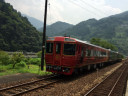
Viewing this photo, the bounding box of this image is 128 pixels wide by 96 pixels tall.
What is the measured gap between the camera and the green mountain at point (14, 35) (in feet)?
235

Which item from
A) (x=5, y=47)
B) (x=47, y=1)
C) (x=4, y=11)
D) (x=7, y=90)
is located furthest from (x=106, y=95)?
(x=4, y=11)

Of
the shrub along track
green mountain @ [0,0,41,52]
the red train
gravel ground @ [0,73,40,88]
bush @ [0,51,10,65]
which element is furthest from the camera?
green mountain @ [0,0,41,52]

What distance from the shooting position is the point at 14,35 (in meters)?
76.4

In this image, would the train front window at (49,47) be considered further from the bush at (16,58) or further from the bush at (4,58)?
the bush at (4,58)

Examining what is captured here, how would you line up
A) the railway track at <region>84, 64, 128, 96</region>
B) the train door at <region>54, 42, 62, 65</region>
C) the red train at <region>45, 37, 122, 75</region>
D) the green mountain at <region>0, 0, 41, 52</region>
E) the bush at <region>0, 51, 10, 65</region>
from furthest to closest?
the green mountain at <region>0, 0, 41, 52</region>, the bush at <region>0, 51, 10, 65</region>, the train door at <region>54, 42, 62, 65</region>, the red train at <region>45, 37, 122, 75</region>, the railway track at <region>84, 64, 128, 96</region>

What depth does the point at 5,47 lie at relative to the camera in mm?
67812

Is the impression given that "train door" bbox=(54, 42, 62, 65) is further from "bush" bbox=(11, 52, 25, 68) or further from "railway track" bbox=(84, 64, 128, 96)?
"bush" bbox=(11, 52, 25, 68)

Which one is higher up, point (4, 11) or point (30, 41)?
point (4, 11)

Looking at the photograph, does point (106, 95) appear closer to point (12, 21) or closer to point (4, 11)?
point (12, 21)

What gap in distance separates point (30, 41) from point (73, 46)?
2884 inches

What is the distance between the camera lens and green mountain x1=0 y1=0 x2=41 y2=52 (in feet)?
235

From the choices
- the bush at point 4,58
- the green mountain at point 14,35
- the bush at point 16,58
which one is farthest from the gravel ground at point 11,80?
the green mountain at point 14,35

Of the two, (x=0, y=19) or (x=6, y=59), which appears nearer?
(x=6, y=59)

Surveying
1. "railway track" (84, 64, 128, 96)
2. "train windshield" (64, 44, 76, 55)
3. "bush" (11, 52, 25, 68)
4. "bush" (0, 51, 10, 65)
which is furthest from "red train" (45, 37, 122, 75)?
"bush" (0, 51, 10, 65)
